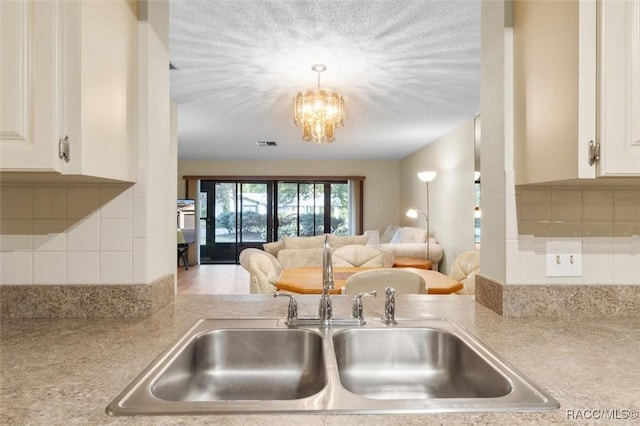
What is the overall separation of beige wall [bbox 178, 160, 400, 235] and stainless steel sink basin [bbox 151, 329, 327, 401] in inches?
313

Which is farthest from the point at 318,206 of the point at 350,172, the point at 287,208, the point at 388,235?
the point at 388,235

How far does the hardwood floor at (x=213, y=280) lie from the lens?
632 centimetres

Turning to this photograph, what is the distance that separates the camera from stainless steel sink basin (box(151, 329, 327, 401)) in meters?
1.13

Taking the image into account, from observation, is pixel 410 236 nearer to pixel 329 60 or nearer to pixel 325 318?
pixel 329 60

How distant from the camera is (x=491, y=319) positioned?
1.32 meters

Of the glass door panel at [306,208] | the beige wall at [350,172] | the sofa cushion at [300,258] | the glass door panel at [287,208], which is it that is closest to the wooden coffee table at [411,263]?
the sofa cushion at [300,258]

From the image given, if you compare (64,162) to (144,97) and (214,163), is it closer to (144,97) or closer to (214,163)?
(144,97)

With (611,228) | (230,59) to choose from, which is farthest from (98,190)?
(230,59)

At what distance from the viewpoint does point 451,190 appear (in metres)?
5.84

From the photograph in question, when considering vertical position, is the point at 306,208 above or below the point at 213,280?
above

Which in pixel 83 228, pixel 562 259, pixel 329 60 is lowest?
pixel 562 259

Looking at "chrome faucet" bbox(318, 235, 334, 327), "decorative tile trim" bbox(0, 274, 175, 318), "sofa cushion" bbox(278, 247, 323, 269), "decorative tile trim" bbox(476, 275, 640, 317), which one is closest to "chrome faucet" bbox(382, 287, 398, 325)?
"chrome faucet" bbox(318, 235, 334, 327)

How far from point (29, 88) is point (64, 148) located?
16 cm

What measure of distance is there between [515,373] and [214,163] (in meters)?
8.74
